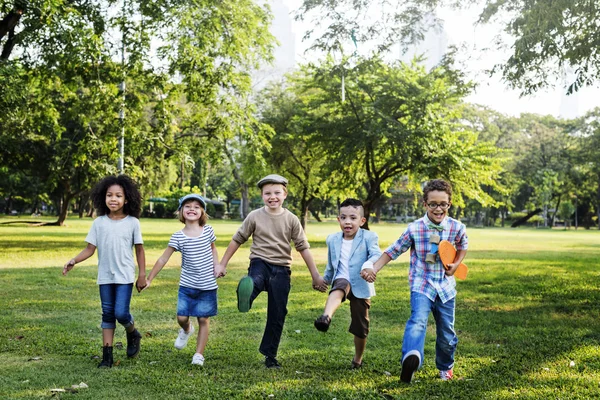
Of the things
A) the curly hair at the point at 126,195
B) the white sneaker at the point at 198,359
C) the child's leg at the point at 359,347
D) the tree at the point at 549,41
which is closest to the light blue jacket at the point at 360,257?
the child's leg at the point at 359,347

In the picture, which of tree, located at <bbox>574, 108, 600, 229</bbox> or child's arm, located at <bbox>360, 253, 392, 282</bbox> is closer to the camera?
child's arm, located at <bbox>360, 253, 392, 282</bbox>

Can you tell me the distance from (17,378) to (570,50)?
10.5 meters

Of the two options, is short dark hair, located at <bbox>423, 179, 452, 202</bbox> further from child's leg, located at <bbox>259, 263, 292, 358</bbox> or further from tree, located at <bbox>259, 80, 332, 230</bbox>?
tree, located at <bbox>259, 80, 332, 230</bbox>

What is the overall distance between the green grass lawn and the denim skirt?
49 centimetres

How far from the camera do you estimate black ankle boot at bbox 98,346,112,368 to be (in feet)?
18.5

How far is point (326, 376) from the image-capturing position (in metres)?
5.43

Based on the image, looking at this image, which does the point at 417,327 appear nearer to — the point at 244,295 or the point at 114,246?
the point at 244,295

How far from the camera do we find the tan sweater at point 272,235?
591cm

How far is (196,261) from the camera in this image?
231 inches

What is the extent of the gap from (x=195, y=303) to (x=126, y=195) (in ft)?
4.15

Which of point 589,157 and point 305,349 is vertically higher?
point 589,157

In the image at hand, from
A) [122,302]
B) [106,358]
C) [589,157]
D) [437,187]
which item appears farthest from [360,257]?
[589,157]

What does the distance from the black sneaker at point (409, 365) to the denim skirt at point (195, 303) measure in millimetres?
1895

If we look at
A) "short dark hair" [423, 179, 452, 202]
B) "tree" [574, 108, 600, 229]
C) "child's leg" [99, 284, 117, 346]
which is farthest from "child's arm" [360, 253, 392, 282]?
"tree" [574, 108, 600, 229]
